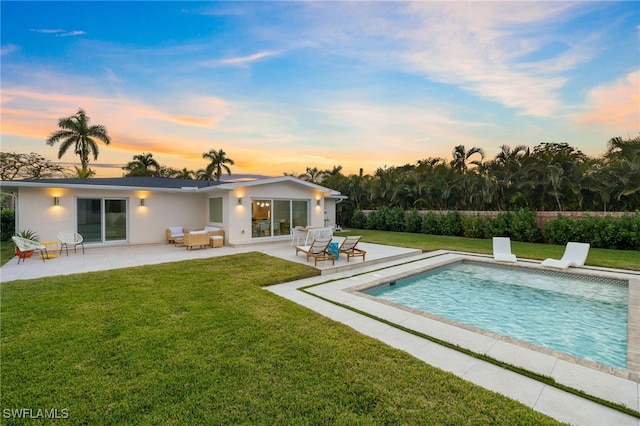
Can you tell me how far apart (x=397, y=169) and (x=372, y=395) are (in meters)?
24.3

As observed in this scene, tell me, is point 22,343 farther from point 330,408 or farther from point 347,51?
point 347,51

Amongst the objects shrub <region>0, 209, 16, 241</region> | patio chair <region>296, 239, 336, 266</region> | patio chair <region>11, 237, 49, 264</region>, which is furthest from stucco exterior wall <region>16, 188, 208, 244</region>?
patio chair <region>296, 239, 336, 266</region>

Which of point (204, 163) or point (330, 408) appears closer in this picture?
point (330, 408)

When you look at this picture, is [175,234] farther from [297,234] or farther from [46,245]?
[297,234]

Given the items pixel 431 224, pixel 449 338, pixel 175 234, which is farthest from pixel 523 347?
pixel 431 224

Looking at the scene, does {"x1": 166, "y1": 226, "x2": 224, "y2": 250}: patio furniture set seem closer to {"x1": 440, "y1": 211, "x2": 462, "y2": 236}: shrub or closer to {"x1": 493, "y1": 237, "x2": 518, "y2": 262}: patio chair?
{"x1": 493, "y1": 237, "x2": 518, "y2": 262}: patio chair

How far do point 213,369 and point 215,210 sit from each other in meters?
12.7

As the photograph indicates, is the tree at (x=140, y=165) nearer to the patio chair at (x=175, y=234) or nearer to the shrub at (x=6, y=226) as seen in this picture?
the shrub at (x=6, y=226)

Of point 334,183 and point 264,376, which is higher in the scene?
point 334,183

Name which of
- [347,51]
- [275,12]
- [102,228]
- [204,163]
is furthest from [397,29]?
[204,163]

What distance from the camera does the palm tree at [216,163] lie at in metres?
36.7

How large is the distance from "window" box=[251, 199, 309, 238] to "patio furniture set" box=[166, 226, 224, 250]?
5.72ft

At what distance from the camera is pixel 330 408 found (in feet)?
9.66

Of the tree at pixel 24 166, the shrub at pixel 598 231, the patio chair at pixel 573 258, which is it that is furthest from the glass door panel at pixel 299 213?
the tree at pixel 24 166
